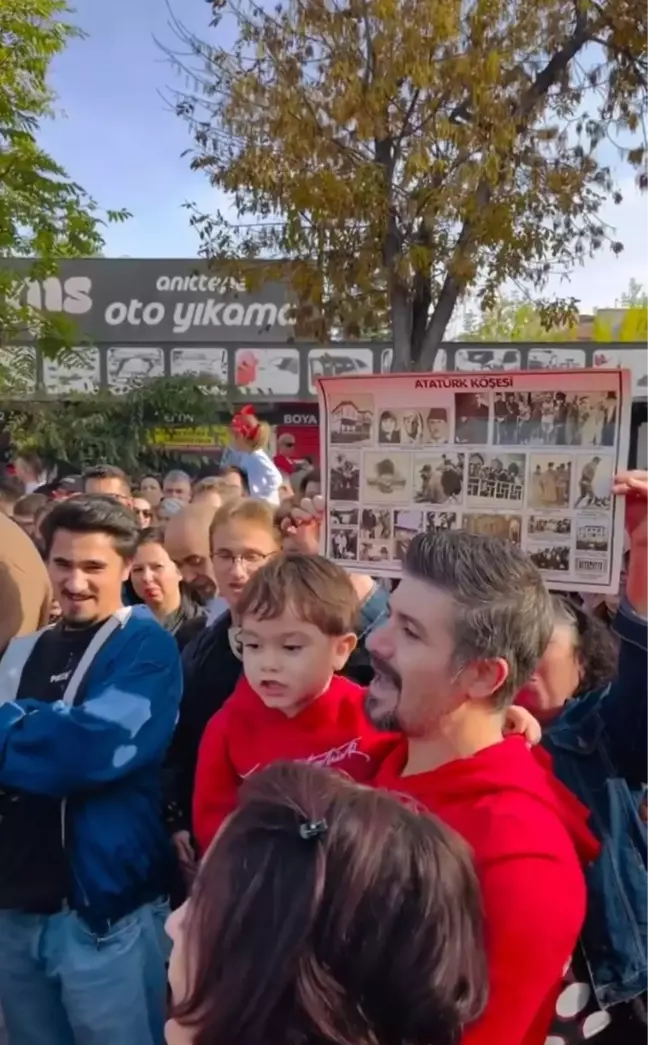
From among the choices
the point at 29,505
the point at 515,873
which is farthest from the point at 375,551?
the point at 29,505

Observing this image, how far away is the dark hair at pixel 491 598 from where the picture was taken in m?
1.54

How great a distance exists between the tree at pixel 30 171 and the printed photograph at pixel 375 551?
30.6 ft

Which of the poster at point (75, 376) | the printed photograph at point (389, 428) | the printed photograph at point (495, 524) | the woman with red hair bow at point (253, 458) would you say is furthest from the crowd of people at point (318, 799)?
the poster at point (75, 376)

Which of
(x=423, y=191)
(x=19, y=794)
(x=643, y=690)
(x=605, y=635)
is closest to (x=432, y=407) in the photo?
(x=605, y=635)

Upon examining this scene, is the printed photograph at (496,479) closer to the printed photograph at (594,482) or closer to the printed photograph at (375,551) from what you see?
the printed photograph at (594,482)

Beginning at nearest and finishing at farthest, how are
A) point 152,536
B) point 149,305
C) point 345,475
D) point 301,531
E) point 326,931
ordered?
1. point 326,931
2. point 345,475
3. point 301,531
4. point 152,536
5. point 149,305

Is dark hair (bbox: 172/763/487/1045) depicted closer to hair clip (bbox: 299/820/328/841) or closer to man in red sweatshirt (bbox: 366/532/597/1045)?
hair clip (bbox: 299/820/328/841)

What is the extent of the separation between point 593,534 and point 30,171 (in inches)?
392

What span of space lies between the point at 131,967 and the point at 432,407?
1.55m

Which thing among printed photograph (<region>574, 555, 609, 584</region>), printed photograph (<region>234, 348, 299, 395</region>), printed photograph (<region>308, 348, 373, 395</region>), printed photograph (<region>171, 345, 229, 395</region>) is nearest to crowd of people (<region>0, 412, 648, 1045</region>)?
printed photograph (<region>574, 555, 609, 584</region>)

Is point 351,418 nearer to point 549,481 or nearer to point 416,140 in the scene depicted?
point 549,481

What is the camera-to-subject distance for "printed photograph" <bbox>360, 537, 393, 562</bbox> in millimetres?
2434

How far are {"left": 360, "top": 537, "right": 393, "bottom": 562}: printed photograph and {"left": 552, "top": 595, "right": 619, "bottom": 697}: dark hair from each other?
1.40 ft

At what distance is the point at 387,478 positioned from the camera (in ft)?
7.98
